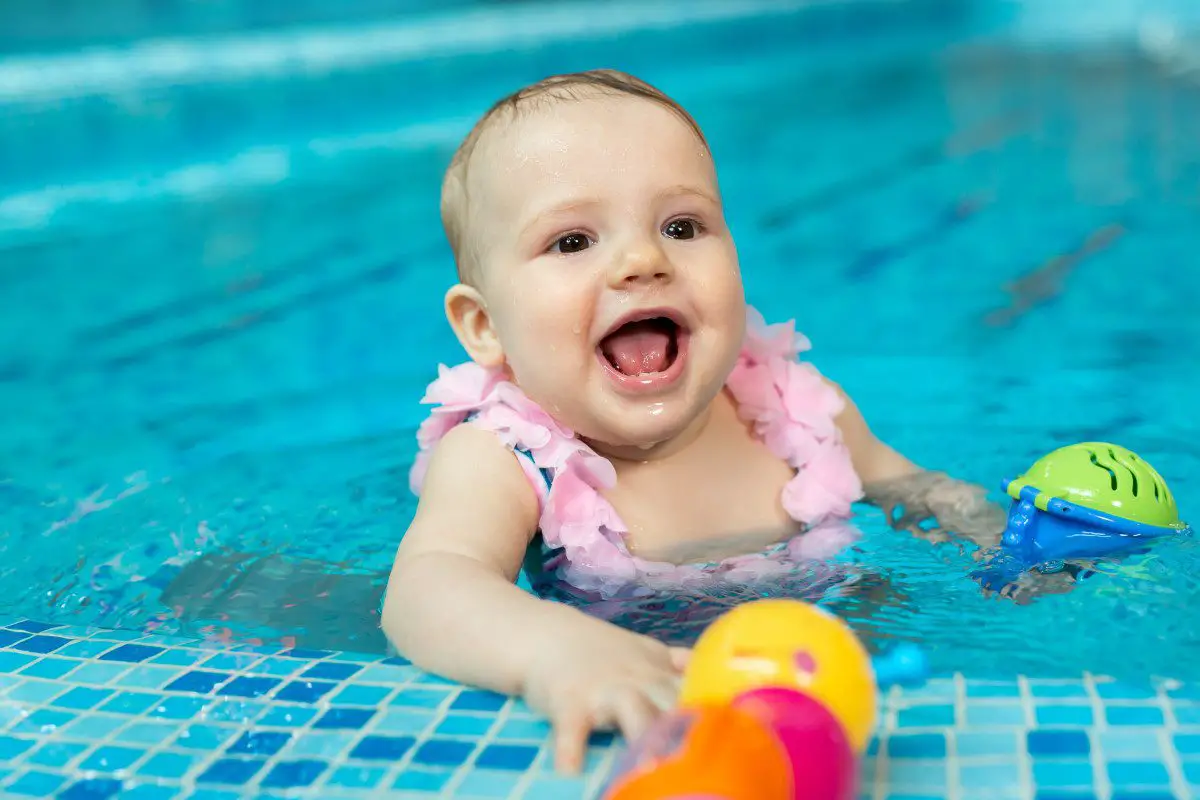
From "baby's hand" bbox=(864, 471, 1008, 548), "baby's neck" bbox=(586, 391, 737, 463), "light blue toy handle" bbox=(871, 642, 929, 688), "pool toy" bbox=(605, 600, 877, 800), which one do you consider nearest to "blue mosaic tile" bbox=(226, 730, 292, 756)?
"pool toy" bbox=(605, 600, 877, 800)

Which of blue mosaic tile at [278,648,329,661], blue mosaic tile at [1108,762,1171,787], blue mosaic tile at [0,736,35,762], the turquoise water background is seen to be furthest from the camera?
the turquoise water background

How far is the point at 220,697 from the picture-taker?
1594mm

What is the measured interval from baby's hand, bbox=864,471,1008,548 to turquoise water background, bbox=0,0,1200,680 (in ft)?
0.22

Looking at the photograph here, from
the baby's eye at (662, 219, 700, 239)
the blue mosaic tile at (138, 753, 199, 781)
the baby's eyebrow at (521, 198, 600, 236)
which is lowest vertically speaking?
the blue mosaic tile at (138, 753, 199, 781)

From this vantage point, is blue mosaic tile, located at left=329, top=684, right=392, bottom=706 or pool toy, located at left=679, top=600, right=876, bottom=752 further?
blue mosaic tile, located at left=329, top=684, right=392, bottom=706

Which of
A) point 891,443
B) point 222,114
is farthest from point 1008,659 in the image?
point 222,114

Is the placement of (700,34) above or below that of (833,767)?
above

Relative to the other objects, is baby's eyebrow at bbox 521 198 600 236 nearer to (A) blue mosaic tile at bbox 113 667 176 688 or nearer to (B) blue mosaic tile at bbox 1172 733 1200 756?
(A) blue mosaic tile at bbox 113 667 176 688

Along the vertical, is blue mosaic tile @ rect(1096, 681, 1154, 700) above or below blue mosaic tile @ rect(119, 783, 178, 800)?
above

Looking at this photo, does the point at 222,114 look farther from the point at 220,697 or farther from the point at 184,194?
the point at 220,697

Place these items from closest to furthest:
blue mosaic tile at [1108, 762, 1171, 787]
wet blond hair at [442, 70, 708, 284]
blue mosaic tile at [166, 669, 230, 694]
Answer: blue mosaic tile at [1108, 762, 1171, 787] → blue mosaic tile at [166, 669, 230, 694] → wet blond hair at [442, 70, 708, 284]

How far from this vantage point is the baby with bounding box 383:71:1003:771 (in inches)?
78.5

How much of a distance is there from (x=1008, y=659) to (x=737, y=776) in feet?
2.34

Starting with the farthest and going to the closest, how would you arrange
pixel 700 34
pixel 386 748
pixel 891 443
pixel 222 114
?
1. pixel 700 34
2. pixel 222 114
3. pixel 891 443
4. pixel 386 748
